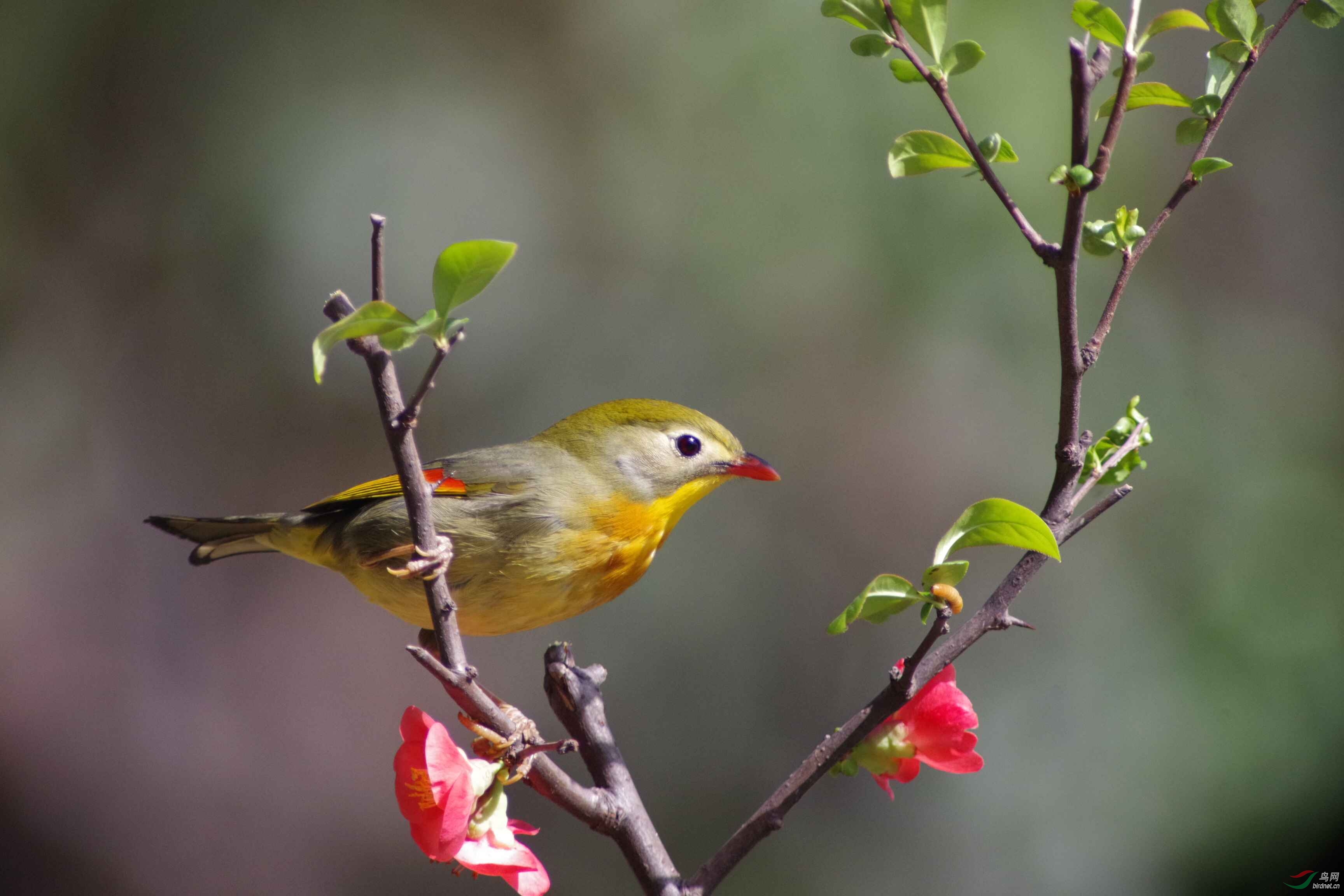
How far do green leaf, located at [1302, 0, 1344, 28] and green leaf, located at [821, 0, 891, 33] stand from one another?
532 mm

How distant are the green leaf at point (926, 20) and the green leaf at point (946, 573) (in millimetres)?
603

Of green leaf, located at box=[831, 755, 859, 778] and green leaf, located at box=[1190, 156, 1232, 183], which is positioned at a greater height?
green leaf, located at box=[1190, 156, 1232, 183]

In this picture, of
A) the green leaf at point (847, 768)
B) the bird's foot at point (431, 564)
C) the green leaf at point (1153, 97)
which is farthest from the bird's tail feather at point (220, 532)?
the green leaf at point (1153, 97)

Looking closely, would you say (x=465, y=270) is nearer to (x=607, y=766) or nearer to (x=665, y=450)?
(x=607, y=766)

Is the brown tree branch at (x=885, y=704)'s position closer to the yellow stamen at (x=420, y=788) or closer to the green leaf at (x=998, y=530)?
the green leaf at (x=998, y=530)

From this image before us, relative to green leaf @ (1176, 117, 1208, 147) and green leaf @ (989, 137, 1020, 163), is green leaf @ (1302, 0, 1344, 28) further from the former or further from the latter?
green leaf @ (989, 137, 1020, 163)

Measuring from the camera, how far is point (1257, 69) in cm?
440

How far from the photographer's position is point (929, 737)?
141cm

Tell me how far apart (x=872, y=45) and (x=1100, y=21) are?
0.84ft

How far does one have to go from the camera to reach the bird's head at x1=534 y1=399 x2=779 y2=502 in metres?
2.53

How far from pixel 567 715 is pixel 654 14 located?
3.95 meters

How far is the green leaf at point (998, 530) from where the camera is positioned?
1.04 meters
